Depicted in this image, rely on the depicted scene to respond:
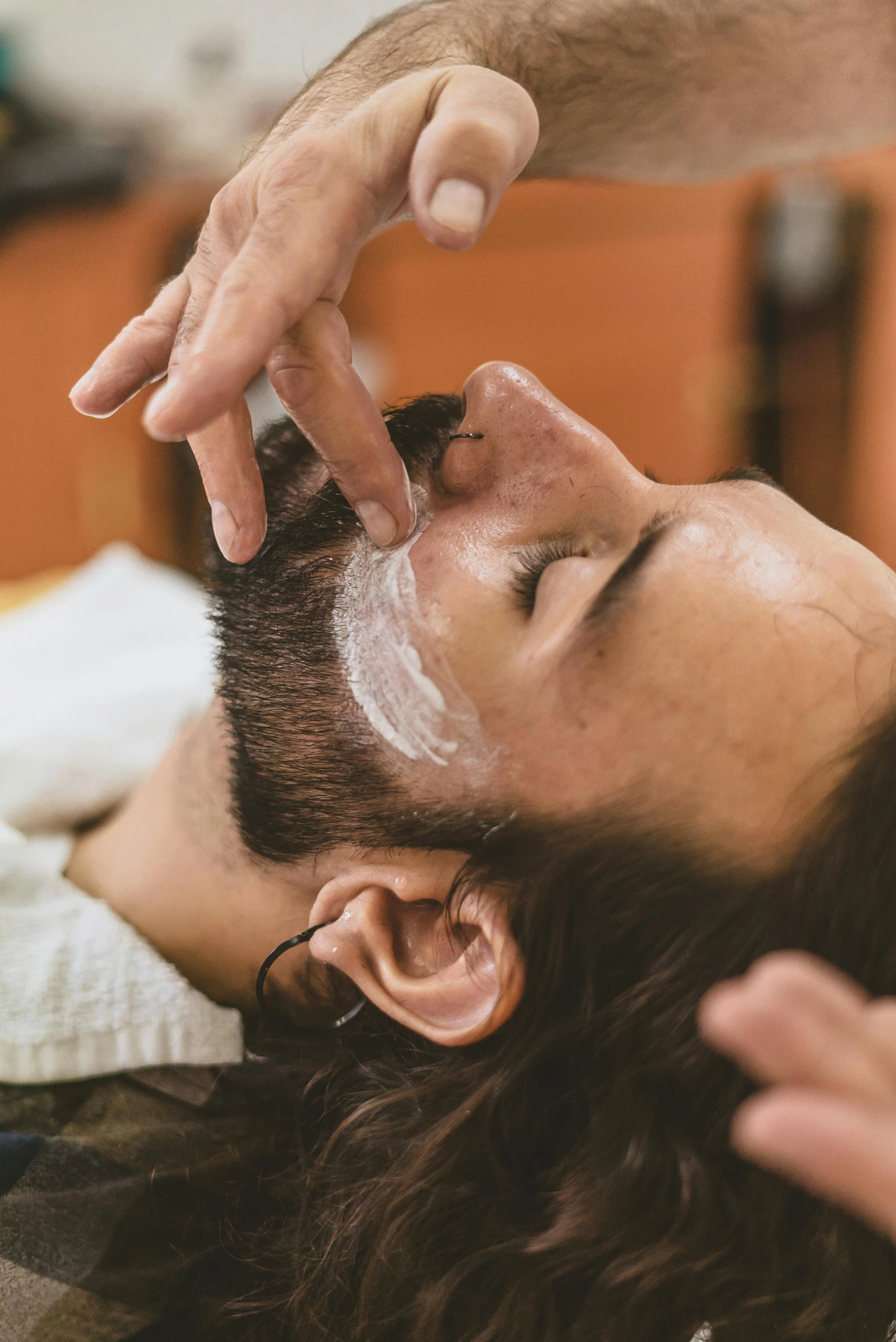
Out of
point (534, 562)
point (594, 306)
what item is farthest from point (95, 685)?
point (594, 306)

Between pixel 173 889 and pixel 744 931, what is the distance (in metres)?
0.58

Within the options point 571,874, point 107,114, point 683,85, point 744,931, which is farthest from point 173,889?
point 107,114

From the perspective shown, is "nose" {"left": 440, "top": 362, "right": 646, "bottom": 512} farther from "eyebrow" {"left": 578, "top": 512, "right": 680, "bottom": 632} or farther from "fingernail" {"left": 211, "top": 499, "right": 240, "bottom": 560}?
"fingernail" {"left": 211, "top": 499, "right": 240, "bottom": 560}

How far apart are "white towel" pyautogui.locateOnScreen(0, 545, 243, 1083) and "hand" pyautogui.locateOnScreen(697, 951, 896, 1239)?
0.69 meters

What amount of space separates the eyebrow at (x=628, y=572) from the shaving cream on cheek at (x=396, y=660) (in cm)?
12

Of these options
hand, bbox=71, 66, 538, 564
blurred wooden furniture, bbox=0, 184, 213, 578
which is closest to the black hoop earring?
hand, bbox=71, 66, 538, 564

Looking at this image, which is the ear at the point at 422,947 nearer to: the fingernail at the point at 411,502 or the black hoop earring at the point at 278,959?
the black hoop earring at the point at 278,959

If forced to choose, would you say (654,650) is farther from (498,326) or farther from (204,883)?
(498,326)

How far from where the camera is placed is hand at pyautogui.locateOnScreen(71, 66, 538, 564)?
61 centimetres

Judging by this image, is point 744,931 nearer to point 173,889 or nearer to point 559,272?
point 173,889

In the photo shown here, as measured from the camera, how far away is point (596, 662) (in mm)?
775

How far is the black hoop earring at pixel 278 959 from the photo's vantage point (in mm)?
864

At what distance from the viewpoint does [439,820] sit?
81 cm

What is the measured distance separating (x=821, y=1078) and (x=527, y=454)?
59 centimetres
